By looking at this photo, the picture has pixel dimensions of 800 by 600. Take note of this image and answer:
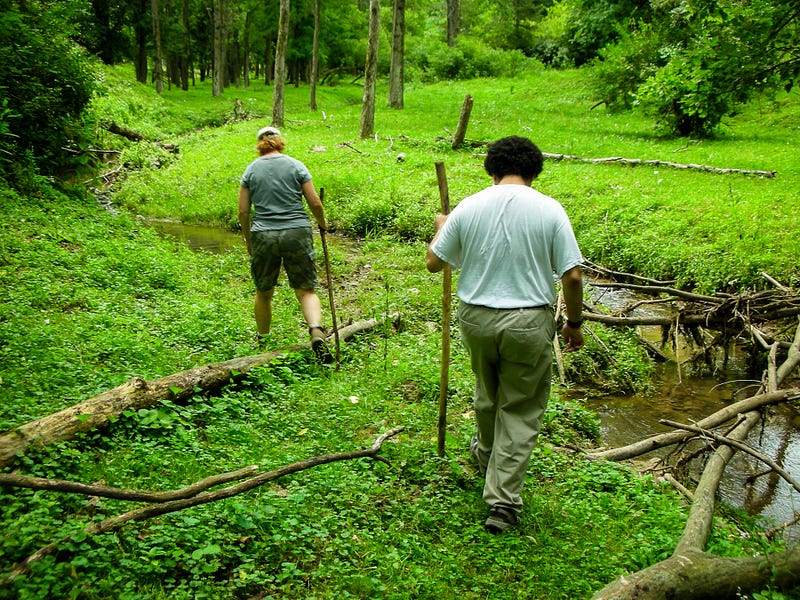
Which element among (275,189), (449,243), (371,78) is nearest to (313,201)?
(275,189)

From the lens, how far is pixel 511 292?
3.97m

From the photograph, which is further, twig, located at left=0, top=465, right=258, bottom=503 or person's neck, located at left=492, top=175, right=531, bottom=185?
person's neck, located at left=492, top=175, right=531, bottom=185

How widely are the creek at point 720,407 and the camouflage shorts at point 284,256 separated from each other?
3561 mm

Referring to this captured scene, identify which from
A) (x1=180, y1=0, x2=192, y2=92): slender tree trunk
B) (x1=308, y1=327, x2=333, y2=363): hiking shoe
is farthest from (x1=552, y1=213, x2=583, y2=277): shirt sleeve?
(x1=180, y1=0, x2=192, y2=92): slender tree trunk

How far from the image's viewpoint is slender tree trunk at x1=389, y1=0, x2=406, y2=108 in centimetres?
2817

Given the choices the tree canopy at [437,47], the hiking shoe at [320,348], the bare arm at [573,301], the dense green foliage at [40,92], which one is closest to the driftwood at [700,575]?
the bare arm at [573,301]

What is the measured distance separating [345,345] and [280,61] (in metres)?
21.1

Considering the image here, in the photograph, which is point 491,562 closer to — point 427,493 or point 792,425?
point 427,493


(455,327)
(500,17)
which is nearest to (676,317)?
(455,327)

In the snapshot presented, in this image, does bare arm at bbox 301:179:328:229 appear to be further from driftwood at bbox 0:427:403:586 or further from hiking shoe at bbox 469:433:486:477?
driftwood at bbox 0:427:403:586

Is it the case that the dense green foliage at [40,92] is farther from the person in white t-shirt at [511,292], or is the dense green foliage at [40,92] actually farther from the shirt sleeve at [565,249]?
the shirt sleeve at [565,249]

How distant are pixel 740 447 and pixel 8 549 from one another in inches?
188

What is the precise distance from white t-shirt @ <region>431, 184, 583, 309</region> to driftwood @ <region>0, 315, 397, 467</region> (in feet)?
8.86

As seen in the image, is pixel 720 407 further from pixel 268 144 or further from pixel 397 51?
pixel 397 51
